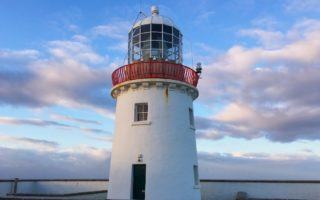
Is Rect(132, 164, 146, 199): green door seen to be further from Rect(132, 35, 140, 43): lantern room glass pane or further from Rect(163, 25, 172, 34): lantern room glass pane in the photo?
Rect(163, 25, 172, 34): lantern room glass pane

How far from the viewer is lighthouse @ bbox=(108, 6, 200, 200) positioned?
15734 mm

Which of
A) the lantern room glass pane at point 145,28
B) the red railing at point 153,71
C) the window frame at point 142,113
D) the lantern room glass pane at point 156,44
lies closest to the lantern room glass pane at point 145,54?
the lantern room glass pane at point 156,44

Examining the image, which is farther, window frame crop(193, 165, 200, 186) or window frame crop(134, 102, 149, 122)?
window frame crop(193, 165, 200, 186)

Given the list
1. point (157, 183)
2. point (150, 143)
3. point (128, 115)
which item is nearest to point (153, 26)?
point (128, 115)

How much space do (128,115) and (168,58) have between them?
125 inches

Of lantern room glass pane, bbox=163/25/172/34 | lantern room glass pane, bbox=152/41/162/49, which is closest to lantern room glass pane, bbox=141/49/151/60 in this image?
lantern room glass pane, bbox=152/41/162/49

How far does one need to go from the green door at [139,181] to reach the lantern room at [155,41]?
4.80 metres

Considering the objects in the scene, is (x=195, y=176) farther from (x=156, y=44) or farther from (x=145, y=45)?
(x=145, y=45)

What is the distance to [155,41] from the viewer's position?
17000 millimetres

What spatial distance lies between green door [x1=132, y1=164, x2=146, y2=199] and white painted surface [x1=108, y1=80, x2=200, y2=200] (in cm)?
21

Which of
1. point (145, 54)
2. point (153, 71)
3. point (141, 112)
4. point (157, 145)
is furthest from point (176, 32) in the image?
point (157, 145)

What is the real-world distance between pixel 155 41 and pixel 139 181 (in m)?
6.21

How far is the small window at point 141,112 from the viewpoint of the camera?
1655 cm

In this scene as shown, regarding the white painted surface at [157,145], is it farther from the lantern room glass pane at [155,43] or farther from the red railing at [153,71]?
the lantern room glass pane at [155,43]
